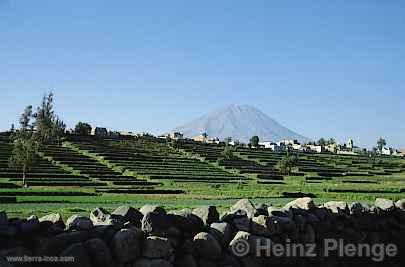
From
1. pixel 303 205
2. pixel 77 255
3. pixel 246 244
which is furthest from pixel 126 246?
pixel 303 205

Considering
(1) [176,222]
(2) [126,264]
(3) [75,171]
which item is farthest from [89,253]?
(3) [75,171]

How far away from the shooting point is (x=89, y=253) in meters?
8.11

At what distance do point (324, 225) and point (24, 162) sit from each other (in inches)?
2285

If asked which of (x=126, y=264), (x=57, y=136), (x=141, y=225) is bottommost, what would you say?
(x=126, y=264)

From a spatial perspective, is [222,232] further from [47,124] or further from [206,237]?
[47,124]

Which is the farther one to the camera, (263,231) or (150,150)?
(150,150)

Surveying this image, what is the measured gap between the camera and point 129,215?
31.6 feet

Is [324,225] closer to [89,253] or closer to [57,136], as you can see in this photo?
[89,253]

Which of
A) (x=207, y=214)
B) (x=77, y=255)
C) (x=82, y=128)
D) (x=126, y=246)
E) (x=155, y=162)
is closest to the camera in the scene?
(x=77, y=255)

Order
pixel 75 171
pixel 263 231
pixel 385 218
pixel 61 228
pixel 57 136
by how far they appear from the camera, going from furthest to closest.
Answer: pixel 57 136 → pixel 75 171 → pixel 385 218 → pixel 263 231 → pixel 61 228

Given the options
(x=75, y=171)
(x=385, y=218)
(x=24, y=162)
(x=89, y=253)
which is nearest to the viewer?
(x=89, y=253)

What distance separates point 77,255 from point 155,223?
1725mm

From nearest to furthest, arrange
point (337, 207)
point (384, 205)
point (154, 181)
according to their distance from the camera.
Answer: point (337, 207)
point (384, 205)
point (154, 181)

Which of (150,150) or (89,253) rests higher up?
(150,150)
